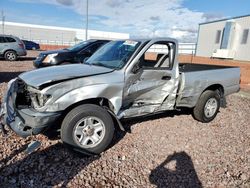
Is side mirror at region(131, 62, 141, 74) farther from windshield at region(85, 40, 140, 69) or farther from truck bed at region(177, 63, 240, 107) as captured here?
truck bed at region(177, 63, 240, 107)

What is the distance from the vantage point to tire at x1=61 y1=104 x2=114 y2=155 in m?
3.69

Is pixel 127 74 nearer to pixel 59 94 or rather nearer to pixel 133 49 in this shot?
pixel 133 49

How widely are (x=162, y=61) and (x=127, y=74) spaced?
4.35ft

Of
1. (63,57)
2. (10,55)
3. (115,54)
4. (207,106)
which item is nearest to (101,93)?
(115,54)

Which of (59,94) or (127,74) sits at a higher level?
(127,74)

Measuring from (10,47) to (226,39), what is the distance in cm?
2436

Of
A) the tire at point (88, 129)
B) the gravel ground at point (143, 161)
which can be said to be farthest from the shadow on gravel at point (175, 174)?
the tire at point (88, 129)

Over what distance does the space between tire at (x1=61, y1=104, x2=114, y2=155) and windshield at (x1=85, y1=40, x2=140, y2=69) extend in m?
0.94

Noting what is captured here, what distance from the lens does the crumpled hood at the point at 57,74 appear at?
3.64 metres

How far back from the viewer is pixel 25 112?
12.1ft

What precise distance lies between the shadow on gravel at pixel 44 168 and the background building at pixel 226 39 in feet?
91.1

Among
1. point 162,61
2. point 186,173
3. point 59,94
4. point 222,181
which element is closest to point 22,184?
point 59,94

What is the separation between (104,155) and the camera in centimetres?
401

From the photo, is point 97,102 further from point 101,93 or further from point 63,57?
point 63,57
